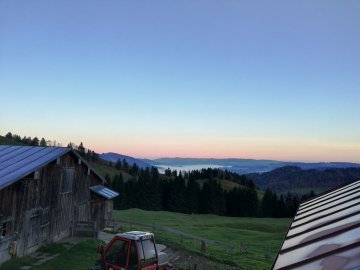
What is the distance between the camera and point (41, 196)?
2528 centimetres

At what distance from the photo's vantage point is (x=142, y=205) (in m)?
102

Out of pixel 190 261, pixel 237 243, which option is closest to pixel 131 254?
pixel 190 261

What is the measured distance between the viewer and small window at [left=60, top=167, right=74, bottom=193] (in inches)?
1128

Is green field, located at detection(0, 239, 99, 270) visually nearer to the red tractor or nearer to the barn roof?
the barn roof

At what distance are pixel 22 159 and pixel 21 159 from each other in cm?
7

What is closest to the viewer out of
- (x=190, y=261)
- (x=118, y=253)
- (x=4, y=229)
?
(x=118, y=253)

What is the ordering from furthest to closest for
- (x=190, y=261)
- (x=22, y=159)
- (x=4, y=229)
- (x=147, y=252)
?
(x=190, y=261) → (x=22, y=159) → (x=4, y=229) → (x=147, y=252)

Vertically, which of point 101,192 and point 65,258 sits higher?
point 101,192

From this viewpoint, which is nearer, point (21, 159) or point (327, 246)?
point (327, 246)

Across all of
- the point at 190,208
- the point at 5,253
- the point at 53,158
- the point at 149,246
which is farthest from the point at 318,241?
the point at 190,208

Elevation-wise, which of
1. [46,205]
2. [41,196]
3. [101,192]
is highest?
[41,196]

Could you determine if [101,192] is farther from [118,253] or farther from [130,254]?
[130,254]

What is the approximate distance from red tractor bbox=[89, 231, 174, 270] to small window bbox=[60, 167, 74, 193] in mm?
12923

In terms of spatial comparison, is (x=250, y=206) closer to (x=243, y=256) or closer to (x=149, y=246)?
(x=243, y=256)
